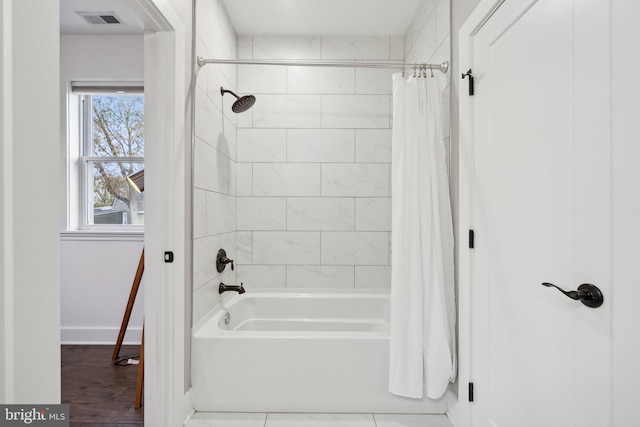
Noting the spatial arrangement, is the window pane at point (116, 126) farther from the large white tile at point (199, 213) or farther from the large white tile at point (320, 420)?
the large white tile at point (320, 420)

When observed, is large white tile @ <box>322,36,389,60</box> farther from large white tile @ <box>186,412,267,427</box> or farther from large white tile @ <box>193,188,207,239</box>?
large white tile @ <box>186,412,267,427</box>

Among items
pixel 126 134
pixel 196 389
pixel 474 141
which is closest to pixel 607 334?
pixel 474 141

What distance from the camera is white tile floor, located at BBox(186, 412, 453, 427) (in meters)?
1.95

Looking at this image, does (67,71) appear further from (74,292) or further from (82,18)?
(74,292)

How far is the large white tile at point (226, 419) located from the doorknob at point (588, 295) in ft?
5.38

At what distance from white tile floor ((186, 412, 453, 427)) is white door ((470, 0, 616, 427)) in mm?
353

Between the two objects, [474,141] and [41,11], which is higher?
[41,11]

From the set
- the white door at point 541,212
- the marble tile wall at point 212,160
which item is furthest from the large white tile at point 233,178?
the white door at point 541,212

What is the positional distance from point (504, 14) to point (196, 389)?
2.39m

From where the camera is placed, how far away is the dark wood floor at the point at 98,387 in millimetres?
2028

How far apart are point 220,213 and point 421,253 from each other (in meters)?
1.42

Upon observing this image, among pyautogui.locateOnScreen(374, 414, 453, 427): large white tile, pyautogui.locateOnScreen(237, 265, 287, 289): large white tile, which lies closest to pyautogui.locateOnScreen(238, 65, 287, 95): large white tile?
pyautogui.locateOnScreen(237, 265, 287, 289): large white tile

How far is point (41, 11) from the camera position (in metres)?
0.91

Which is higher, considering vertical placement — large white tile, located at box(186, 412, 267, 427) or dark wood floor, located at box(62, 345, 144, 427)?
large white tile, located at box(186, 412, 267, 427)
